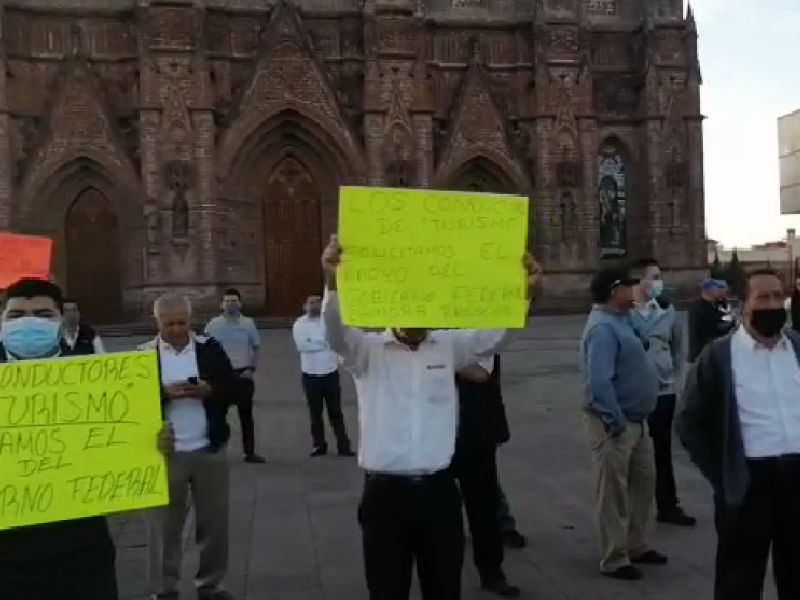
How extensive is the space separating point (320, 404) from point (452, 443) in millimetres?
6960

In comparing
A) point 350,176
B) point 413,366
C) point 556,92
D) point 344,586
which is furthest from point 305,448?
point 556,92

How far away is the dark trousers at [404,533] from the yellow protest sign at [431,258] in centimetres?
73

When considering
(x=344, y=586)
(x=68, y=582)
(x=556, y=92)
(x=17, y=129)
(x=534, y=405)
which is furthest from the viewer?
(x=556, y=92)

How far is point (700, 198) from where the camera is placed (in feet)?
109

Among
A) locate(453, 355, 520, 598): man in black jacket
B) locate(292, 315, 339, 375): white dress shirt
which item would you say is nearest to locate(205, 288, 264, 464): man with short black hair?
locate(292, 315, 339, 375): white dress shirt

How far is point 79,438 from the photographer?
11.6 feet

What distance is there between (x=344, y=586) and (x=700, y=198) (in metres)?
29.8

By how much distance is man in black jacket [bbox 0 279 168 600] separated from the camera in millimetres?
3344

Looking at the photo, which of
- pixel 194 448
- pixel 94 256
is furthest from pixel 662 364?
pixel 94 256

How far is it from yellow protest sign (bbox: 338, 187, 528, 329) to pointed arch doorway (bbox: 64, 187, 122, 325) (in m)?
27.0

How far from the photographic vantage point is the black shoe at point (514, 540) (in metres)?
6.95

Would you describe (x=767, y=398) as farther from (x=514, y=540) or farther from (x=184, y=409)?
(x=184, y=409)

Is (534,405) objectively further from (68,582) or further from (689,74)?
(689,74)

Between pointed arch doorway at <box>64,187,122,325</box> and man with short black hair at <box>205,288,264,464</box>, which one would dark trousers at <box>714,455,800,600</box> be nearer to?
man with short black hair at <box>205,288,264,464</box>
